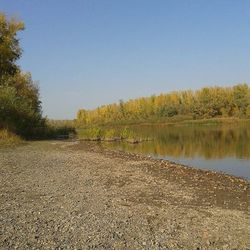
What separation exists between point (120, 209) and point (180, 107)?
13641cm

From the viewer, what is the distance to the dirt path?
961cm

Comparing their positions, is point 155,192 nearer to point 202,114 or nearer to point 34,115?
point 34,115

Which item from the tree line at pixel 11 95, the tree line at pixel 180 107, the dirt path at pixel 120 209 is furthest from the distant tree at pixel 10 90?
the tree line at pixel 180 107

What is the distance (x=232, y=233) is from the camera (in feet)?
34.5

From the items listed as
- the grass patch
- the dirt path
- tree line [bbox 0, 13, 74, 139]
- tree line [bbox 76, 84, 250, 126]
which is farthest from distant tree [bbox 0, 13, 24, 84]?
tree line [bbox 76, 84, 250, 126]

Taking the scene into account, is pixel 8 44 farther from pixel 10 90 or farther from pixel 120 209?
pixel 120 209

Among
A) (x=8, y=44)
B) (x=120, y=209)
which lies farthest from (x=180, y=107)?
(x=120, y=209)

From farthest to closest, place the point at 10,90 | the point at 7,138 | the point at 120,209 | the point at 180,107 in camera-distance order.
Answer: the point at 180,107
the point at 10,90
the point at 7,138
the point at 120,209

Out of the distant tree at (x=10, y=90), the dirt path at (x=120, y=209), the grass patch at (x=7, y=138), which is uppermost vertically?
the distant tree at (x=10, y=90)

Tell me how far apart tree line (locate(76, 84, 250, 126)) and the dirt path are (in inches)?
4407

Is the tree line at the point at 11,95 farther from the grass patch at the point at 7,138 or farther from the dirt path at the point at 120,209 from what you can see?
the dirt path at the point at 120,209

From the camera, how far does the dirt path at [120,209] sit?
9609 mm

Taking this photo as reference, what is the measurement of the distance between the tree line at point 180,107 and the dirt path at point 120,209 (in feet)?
367

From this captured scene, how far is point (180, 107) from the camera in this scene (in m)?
148
